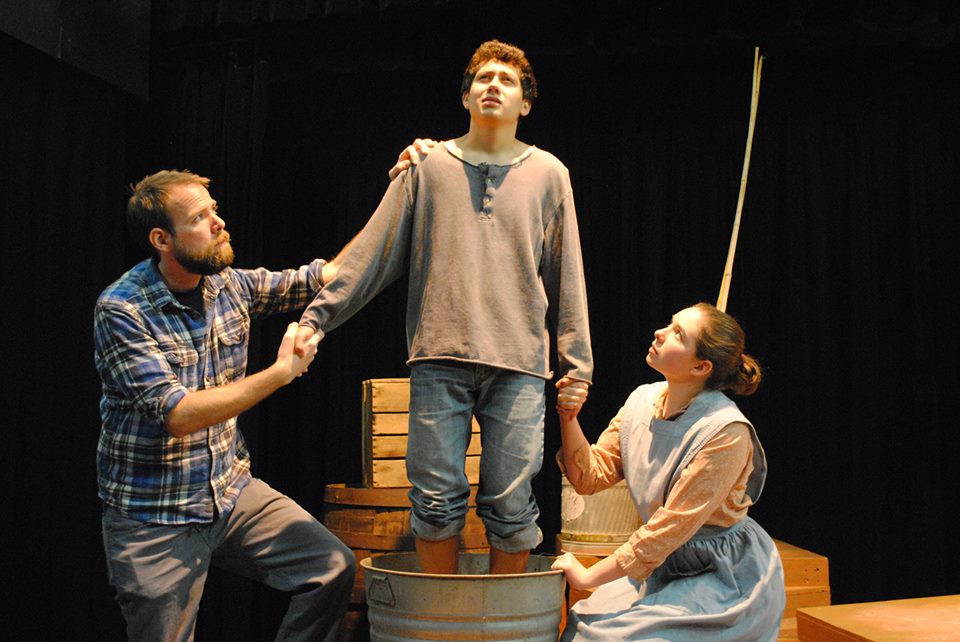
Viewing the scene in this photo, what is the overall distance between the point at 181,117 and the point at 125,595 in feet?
8.07

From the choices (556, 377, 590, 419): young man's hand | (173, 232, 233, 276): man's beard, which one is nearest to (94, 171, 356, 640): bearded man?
(173, 232, 233, 276): man's beard

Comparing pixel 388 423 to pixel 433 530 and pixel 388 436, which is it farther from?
pixel 433 530

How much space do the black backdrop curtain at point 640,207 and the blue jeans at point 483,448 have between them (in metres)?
1.74

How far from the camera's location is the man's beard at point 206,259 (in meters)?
3.10

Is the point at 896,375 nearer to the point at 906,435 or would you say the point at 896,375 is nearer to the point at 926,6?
the point at 906,435

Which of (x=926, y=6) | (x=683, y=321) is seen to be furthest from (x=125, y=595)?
(x=926, y=6)

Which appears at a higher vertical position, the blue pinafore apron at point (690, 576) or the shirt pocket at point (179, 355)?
the shirt pocket at point (179, 355)

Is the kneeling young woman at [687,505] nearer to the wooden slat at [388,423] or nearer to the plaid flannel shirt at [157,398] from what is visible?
the wooden slat at [388,423]

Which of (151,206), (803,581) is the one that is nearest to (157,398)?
(151,206)

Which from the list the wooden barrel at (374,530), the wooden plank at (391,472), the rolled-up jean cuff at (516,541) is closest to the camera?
the rolled-up jean cuff at (516,541)

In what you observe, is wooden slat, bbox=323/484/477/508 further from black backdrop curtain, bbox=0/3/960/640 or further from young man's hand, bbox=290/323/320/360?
young man's hand, bbox=290/323/320/360

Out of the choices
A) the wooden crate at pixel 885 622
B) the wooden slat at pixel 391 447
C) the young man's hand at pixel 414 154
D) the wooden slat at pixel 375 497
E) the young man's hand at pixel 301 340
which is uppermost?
the young man's hand at pixel 414 154

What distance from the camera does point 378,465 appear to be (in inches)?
151

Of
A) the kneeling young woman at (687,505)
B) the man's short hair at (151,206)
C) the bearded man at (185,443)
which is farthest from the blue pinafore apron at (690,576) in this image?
the man's short hair at (151,206)
